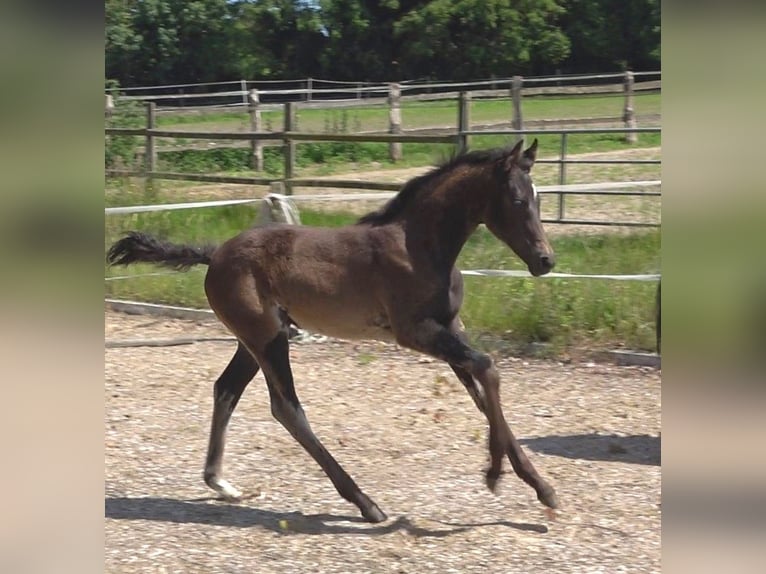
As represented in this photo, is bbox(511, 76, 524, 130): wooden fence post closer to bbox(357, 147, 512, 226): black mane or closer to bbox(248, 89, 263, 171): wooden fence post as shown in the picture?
bbox(248, 89, 263, 171): wooden fence post

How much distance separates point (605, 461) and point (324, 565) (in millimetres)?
1862

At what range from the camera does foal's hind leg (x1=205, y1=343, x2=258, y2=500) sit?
4633mm

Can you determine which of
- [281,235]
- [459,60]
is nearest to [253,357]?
[281,235]

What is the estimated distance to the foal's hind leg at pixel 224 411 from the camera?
4.63 m

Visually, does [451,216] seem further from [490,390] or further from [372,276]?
[490,390]

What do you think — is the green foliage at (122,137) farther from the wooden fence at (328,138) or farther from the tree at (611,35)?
the tree at (611,35)

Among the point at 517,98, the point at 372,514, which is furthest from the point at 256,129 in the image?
the point at 372,514

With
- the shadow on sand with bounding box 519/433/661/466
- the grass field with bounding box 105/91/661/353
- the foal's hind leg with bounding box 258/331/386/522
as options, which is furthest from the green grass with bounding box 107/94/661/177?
the foal's hind leg with bounding box 258/331/386/522

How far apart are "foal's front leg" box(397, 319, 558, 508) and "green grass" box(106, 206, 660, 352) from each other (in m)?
2.40

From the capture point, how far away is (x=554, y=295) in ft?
24.8

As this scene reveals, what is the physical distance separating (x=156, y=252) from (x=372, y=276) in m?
1.07
